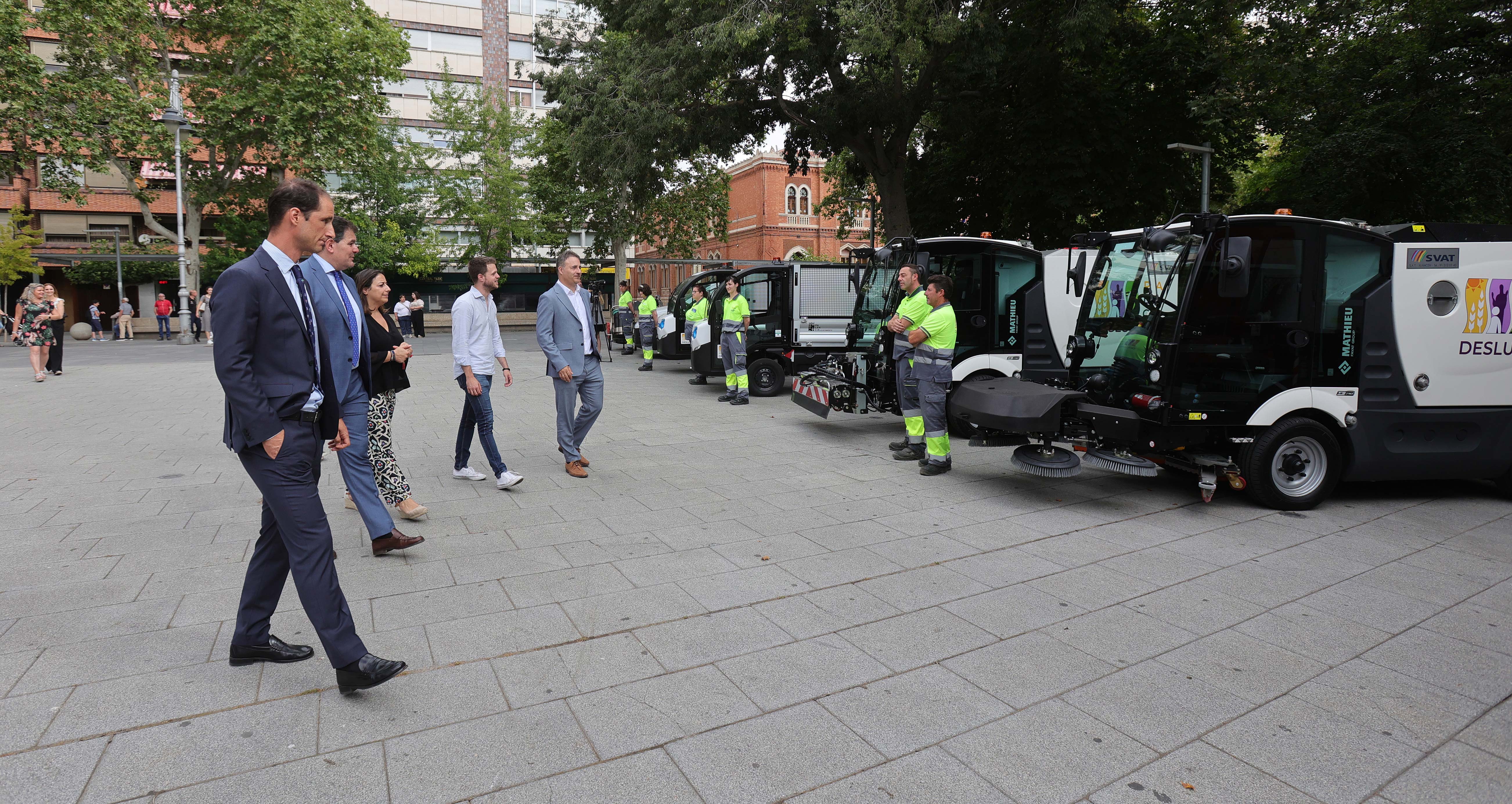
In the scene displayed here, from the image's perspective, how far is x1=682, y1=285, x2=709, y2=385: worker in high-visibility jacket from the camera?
15781 millimetres

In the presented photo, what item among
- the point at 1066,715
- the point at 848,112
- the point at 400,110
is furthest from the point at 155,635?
the point at 400,110

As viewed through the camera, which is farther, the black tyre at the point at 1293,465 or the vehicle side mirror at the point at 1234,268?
the black tyre at the point at 1293,465

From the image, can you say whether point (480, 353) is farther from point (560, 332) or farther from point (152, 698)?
point (152, 698)

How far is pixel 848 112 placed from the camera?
18000 millimetres

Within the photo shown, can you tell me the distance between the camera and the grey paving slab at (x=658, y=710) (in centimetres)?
317

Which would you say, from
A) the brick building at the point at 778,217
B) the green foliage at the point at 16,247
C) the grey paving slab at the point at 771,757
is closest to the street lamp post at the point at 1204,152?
the grey paving slab at the point at 771,757

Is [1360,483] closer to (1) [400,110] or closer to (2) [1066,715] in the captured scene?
(2) [1066,715]

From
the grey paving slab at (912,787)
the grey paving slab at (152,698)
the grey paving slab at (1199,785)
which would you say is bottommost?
the grey paving slab at (1199,785)

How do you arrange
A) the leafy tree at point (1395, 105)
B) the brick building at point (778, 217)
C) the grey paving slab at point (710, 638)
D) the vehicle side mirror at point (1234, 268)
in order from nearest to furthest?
the grey paving slab at point (710, 638)
the vehicle side mirror at point (1234, 268)
the leafy tree at point (1395, 105)
the brick building at point (778, 217)

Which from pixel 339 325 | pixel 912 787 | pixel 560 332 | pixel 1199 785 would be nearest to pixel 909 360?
pixel 560 332

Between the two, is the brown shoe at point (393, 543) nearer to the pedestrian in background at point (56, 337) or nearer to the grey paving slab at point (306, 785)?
the grey paving slab at point (306, 785)

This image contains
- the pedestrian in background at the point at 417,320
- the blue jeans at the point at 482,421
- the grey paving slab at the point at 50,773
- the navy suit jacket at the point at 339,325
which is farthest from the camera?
the pedestrian in background at the point at 417,320

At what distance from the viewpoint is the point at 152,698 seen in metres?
3.44

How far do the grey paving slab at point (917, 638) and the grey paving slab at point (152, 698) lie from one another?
2.40 m
